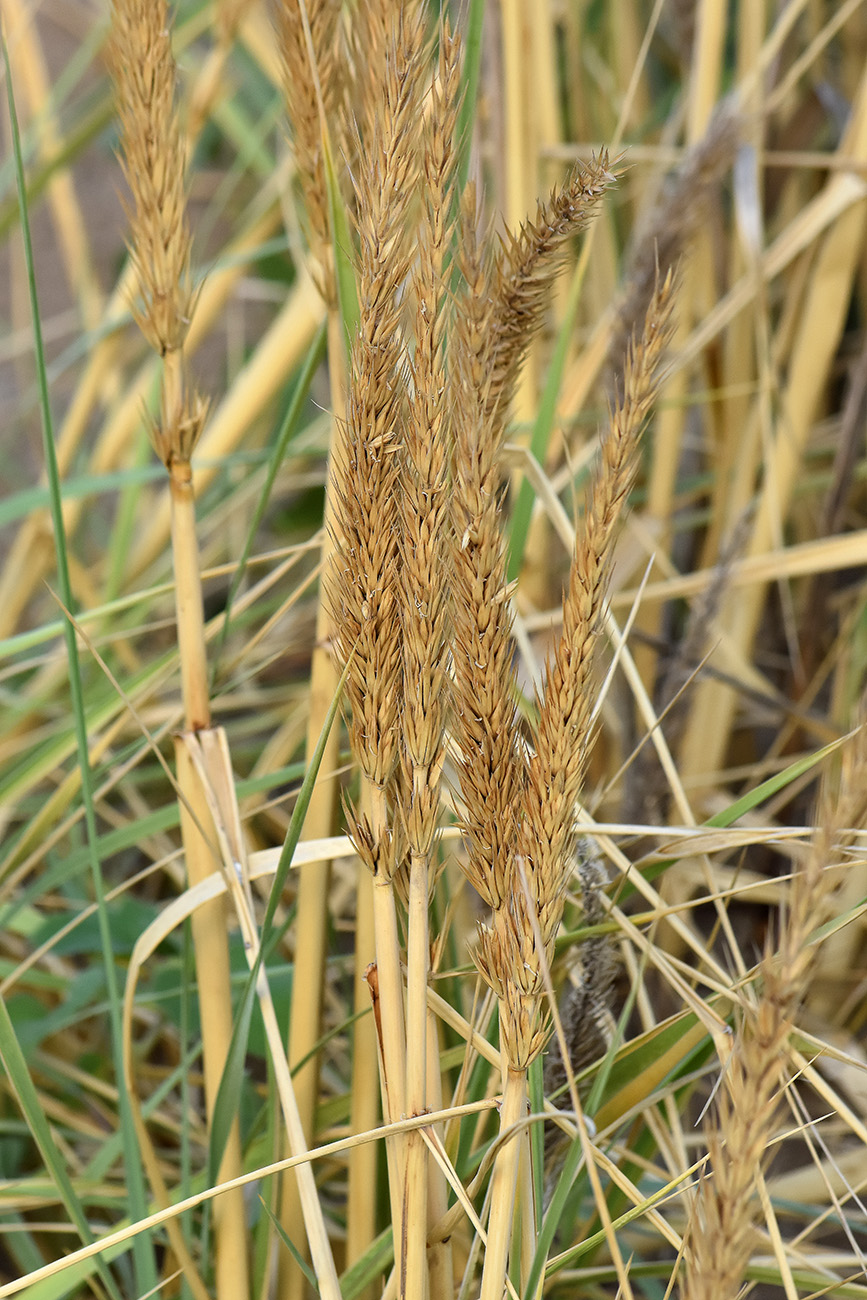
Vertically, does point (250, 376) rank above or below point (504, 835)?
above

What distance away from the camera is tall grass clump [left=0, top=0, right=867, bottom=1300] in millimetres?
283

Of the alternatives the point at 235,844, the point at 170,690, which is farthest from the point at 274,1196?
the point at 170,690

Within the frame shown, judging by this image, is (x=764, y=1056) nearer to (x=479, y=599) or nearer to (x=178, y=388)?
(x=479, y=599)

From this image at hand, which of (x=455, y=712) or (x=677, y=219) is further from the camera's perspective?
(x=677, y=219)

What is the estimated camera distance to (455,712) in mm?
303

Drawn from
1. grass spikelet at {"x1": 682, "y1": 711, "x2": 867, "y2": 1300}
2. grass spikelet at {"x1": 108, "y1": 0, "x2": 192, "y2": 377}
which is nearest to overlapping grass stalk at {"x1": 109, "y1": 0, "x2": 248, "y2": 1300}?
grass spikelet at {"x1": 108, "y1": 0, "x2": 192, "y2": 377}

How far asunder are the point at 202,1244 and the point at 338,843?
0.19 metres

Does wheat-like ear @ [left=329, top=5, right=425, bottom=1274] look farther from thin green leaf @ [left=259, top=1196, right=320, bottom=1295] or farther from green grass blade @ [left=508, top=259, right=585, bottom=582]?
green grass blade @ [left=508, top=259, right=585, bottom=582]

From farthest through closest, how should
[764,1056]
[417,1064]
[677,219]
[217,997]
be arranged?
[677,219]
[217,997]
[417,1064]
[764,1056]

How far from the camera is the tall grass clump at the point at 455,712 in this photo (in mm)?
283

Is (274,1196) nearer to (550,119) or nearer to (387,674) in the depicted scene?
(387,674)

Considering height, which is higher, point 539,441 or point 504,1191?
point 539,441

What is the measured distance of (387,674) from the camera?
31cm

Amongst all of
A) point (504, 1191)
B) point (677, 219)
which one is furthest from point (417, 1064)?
point (677, 219)
